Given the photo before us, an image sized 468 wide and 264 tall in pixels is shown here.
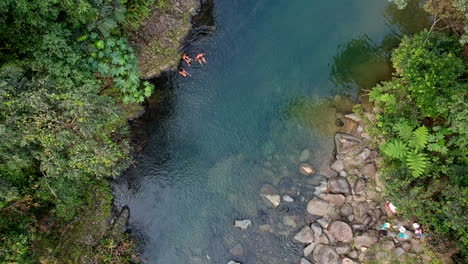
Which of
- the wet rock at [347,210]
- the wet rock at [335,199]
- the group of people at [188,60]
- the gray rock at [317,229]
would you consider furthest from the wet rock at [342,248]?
the group of people at [188,60]

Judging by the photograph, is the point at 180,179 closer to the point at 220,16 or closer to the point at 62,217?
the point at 62,217

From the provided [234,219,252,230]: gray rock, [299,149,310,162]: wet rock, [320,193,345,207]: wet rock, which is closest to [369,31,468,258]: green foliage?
[320,193,345,207]: wet rock

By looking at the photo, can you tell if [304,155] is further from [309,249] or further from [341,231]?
[309,249]

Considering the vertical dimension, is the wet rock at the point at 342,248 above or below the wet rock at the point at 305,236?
→ above

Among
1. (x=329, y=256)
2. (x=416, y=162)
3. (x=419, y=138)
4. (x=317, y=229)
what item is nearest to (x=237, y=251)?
(x=317, y=229)

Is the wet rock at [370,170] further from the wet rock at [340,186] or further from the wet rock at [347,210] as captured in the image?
the wet rock at [347,210]

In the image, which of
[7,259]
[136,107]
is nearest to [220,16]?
[136,107]
